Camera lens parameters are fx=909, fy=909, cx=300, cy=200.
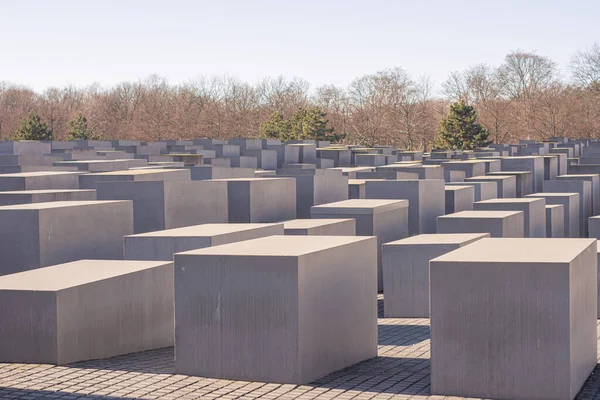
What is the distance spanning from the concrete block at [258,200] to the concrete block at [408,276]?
13.6 ft

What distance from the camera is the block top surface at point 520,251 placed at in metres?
Result: 7.16

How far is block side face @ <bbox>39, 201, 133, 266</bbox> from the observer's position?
11.8m

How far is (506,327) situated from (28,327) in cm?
430

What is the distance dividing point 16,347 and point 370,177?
15.3 metres

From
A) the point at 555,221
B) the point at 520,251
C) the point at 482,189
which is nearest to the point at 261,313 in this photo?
the point at 520,251

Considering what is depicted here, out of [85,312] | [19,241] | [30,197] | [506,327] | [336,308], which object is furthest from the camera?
[30,197]

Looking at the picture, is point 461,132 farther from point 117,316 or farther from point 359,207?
point 117,316

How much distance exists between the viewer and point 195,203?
15164 mm

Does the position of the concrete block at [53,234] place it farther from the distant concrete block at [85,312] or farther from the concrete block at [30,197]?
the distant concrete block at [85,312]

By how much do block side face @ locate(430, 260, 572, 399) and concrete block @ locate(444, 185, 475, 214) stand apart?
11218mm

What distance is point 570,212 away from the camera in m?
19.5

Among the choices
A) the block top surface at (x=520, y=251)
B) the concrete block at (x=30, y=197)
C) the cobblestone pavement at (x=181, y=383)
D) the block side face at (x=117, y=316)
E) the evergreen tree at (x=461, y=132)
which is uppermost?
the evergreen tree at (x=461, y=132)

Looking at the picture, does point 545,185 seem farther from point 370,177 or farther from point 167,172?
point 167,172

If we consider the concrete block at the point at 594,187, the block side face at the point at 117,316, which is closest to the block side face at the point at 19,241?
the block side face at the point at 117,316
